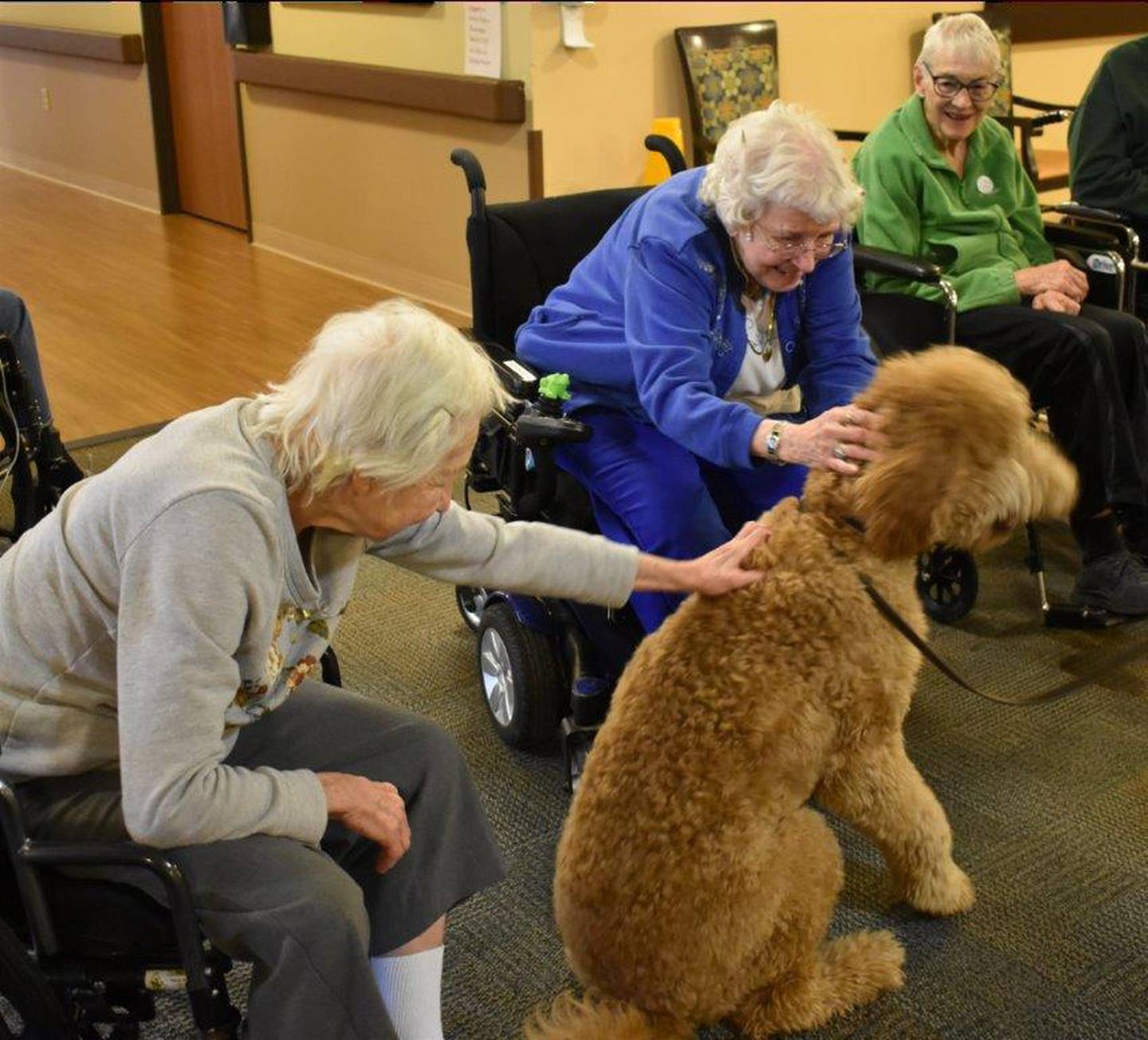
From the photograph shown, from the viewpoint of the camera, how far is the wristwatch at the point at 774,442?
1.92 metres

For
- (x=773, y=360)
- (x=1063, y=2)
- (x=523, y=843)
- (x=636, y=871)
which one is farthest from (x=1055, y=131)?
(x=636, y=871)

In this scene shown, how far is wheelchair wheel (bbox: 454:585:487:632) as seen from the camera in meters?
2.79

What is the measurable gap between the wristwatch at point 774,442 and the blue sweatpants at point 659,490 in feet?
0.67

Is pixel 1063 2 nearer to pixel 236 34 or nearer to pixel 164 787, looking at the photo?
pixel 236 34

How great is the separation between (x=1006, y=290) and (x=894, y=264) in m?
0.35

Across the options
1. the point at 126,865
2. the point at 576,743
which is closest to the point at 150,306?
the point at 576,743

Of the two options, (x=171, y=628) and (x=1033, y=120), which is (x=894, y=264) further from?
(x=171, y=628)

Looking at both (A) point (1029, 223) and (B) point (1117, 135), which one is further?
(B) point (1117, 135)

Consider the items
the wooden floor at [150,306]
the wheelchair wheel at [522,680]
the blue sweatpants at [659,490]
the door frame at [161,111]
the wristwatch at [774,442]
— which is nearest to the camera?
the wristwatch at [774,442]

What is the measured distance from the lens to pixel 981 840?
2223 millimetres

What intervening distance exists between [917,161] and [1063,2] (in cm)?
362

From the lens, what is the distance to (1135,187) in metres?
3.49

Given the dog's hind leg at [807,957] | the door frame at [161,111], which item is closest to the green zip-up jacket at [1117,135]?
the dog's hind leg at [807,957]

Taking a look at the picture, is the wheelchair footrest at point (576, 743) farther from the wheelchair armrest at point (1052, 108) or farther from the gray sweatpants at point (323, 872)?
the wheelchair armrest at point (1052, 108)
